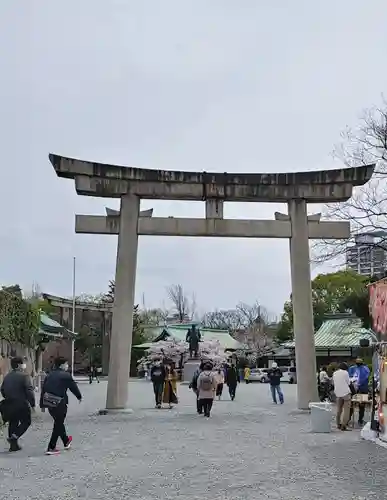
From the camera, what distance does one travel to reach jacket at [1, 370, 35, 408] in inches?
515

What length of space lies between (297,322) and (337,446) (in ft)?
29.2

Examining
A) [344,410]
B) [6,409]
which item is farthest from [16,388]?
[344,410]

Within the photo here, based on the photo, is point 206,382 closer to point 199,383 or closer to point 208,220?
point 199,383

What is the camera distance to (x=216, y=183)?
73.2 feet

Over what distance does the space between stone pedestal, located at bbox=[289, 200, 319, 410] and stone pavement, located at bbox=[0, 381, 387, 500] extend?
11.5 feet

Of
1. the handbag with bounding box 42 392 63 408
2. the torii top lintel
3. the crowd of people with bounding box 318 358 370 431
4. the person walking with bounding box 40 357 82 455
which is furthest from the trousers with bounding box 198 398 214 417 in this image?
the handbag with bounding box 42 392 63 408

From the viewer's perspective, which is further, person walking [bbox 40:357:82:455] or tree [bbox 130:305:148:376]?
tree [bbox 130:305:148:376]

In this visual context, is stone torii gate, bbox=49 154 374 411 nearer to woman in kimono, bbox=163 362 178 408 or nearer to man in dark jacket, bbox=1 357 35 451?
woman in kimono, bbox=163 362 178 408

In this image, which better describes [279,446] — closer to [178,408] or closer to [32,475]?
[32,475]

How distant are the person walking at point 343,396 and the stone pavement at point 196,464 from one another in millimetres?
745

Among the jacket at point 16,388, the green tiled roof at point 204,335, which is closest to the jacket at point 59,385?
the jacket at point 16,388

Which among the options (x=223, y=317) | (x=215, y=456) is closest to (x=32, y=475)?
(x=215, y=456)

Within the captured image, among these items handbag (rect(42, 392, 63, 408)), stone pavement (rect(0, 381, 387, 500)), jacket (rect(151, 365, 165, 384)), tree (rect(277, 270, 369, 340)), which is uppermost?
tree (rect(277, 270, 369, 340))

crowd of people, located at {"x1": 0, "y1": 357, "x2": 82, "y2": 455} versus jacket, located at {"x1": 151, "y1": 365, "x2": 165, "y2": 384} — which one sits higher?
jacket, located at {"x1": 151, "y1": 365, "x2": 165, "y2": 384}
